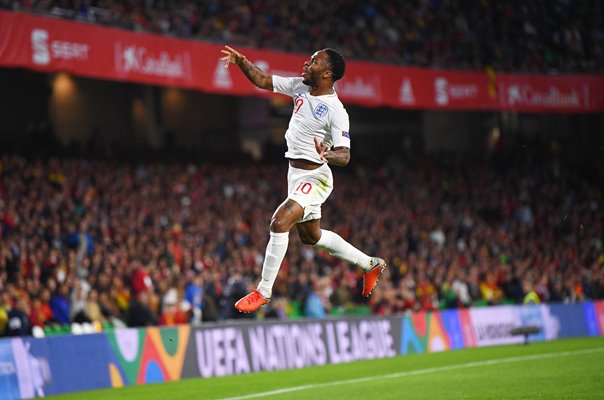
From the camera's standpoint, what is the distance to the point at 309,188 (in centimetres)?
1013

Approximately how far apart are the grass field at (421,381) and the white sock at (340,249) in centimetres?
269

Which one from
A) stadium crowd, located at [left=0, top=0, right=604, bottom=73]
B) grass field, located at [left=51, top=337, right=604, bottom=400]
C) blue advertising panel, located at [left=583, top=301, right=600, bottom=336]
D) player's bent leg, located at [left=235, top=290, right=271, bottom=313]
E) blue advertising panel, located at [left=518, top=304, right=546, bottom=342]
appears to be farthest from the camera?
blue advertising panel, located at [left=583, top=301, right=600, bottom=336]

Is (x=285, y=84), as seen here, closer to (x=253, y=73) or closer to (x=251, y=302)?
(x=253, y=73)

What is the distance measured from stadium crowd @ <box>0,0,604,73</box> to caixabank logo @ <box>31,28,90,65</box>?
2.40ft

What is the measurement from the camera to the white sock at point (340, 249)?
10516 millimetres

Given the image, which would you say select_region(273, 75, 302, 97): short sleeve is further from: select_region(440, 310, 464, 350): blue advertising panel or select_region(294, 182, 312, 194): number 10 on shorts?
select_region(440, 310, 464, 350): blue advertising panel

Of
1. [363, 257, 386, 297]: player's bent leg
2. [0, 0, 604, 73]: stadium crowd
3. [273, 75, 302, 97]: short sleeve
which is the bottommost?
[363, 257, 386, 297]: player's bent leg

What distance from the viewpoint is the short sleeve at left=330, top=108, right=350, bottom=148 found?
982 centimetres

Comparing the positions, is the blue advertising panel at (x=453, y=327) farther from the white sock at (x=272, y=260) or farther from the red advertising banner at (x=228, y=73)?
the white sock at (x=272, y=260)

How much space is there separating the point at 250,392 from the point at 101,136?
17977 mm

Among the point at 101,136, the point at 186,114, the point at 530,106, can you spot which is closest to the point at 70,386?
the point at 101,136

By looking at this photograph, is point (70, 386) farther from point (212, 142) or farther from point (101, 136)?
point (212, 142)

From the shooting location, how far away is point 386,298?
79.3 ft

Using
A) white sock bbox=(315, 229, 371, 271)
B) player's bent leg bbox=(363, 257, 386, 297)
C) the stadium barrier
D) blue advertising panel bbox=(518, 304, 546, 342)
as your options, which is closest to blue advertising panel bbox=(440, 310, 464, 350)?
the stadium barrier
